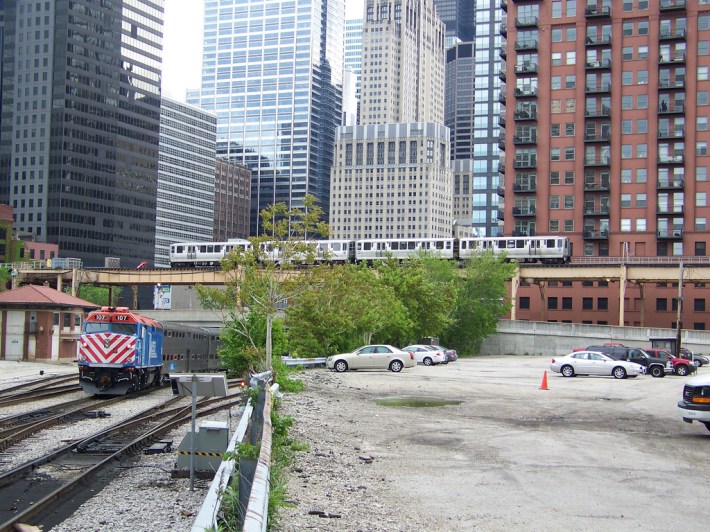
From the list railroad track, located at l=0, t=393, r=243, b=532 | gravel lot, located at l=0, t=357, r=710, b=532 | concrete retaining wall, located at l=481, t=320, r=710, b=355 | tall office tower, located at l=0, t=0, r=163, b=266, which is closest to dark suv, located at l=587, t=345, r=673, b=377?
gravel lot, located at l=0, t=357, r=710, b=532

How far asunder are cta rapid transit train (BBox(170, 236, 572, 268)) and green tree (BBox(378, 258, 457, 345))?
12.0 metres

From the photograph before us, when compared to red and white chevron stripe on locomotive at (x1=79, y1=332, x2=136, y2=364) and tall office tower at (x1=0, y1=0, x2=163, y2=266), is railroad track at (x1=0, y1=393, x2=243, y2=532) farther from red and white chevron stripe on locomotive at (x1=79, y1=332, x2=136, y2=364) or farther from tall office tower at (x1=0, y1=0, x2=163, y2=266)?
tall office tower at (x1=0, y1=0, x2=163, y2=266)

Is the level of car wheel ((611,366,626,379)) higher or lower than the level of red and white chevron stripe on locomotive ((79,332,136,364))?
lower

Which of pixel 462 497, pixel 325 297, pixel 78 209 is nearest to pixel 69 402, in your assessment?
pixel 325 297

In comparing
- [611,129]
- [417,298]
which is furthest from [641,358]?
[611,129]

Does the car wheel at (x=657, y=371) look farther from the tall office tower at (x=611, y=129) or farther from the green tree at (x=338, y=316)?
the tall office tower at (x=611, y=129)

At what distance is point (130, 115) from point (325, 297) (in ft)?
471

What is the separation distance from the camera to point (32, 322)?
58219 millimetres

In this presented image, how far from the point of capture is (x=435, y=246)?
313 feet

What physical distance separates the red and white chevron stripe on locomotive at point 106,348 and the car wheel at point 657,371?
2900cm

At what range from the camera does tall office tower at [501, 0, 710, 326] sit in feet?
337

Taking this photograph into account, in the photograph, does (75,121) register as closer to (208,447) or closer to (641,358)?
(641,358)

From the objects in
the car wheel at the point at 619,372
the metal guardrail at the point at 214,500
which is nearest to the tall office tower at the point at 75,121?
the car wheel at the point at 619,372

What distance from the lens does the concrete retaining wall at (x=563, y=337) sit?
78250 mm
